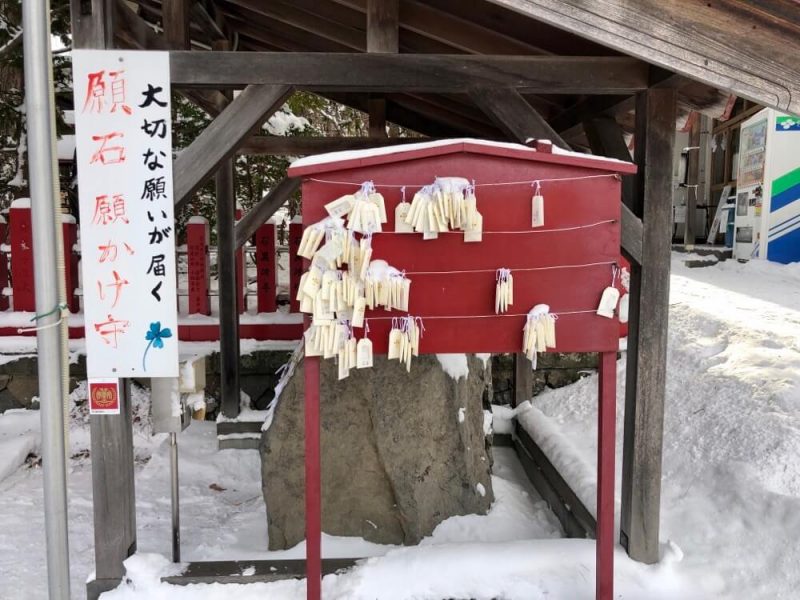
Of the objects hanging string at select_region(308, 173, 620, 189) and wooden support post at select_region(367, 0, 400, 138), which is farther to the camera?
wooden support post at select_region(367, 0, 400, 138)

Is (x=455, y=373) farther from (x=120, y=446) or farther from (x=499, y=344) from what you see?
(x=120, y=446)

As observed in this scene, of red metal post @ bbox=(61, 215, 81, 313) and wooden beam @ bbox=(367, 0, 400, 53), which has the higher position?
wooden beam @ bbox=(367, 0, 400, 53)

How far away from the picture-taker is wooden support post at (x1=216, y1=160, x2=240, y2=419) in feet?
19.0

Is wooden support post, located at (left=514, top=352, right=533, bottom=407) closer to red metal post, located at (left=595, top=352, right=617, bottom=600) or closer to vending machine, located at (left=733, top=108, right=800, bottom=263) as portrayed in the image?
red metal post, located at (left=595, top=352, right=617, bottom=600)

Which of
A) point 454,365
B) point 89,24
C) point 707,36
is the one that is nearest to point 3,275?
point 89,24


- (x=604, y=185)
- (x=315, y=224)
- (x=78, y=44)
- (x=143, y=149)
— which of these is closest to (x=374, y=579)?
(x=315, y=224)

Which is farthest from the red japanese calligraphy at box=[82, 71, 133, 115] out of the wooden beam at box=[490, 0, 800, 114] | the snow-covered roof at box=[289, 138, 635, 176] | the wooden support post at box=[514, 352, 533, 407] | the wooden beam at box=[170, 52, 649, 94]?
the wooden support post at box=[514, 352, 533, 407]

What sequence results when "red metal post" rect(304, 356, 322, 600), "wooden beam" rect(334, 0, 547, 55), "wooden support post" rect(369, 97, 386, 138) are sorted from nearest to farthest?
"red metal post" rect(304, 356, 322, 600), "wooden beam" rect(334, 0, 547, 55), "wooden support post" rect(369, 97, 386, 138)

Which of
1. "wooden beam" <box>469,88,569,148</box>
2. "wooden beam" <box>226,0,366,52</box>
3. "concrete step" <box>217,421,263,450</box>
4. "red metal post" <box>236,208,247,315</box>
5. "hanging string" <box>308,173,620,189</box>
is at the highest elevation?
"wooden beam" <box>226,0,366,52</box>

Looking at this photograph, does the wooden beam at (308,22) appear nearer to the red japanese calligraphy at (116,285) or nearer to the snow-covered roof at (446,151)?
the snow-covered roof at (446,151)

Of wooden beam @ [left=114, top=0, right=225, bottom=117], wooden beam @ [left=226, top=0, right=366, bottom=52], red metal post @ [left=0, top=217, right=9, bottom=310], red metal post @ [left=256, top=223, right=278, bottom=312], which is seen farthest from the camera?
red metal post @ [left=256, top=223, right=278, bottom=312]

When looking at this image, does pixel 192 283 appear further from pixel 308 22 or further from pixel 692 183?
pixel 692 183

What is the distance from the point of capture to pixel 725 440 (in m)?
4.06

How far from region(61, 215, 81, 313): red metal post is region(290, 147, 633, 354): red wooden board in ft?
16.9
